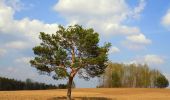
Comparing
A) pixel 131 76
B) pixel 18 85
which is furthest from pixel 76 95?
pixel 131 76

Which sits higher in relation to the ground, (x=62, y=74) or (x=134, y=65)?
(x=134, y=65)

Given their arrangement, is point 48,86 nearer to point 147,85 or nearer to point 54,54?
point 147,85

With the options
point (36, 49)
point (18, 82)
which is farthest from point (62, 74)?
point (18, 82)

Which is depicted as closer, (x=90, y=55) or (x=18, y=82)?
Answer: (x=90, y=55)

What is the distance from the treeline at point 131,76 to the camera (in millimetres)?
129500

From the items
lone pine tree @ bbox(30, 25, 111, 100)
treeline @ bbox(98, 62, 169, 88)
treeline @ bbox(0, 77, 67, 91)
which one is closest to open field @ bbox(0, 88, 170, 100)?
lone pine tree @ bbox(30, 25, 111, 100)

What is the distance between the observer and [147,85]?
5153 inches

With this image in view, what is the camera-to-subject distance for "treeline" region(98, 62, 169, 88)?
129500 millimetres

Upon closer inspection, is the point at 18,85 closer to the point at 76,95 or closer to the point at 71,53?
the point at 76,95

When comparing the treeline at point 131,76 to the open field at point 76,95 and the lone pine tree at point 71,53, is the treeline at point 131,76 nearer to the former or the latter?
the open field at point 76,95

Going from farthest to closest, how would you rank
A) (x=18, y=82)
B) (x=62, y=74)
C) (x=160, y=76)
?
(x=160, y=76)
(x=18, y=82)
(x=62, y=74)

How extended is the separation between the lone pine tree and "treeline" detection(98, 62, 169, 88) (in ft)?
253

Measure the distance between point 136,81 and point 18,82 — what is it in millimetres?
42369

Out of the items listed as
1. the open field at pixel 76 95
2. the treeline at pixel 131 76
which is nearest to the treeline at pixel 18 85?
the treeline at pixel 131 76
